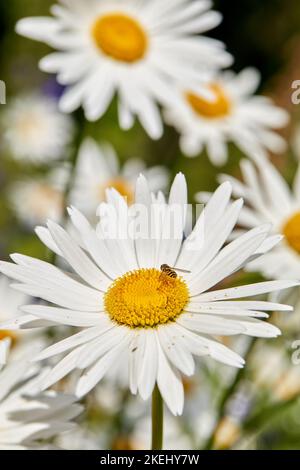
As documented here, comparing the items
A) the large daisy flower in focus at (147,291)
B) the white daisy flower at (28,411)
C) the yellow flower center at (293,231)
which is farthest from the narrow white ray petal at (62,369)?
the yellow flower center at (293,231)

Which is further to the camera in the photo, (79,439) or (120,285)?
(79,439)

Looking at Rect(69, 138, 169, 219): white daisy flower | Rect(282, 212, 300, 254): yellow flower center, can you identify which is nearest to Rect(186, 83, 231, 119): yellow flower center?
Rect(69, 138, 169, 219): white daisy flower

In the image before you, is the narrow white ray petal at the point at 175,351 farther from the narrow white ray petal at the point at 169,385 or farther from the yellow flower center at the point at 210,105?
the yellow flower center at the point at 210,105

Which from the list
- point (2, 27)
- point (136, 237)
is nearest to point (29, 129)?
point (2, 27)

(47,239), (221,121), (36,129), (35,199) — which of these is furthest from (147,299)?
(36,129)
